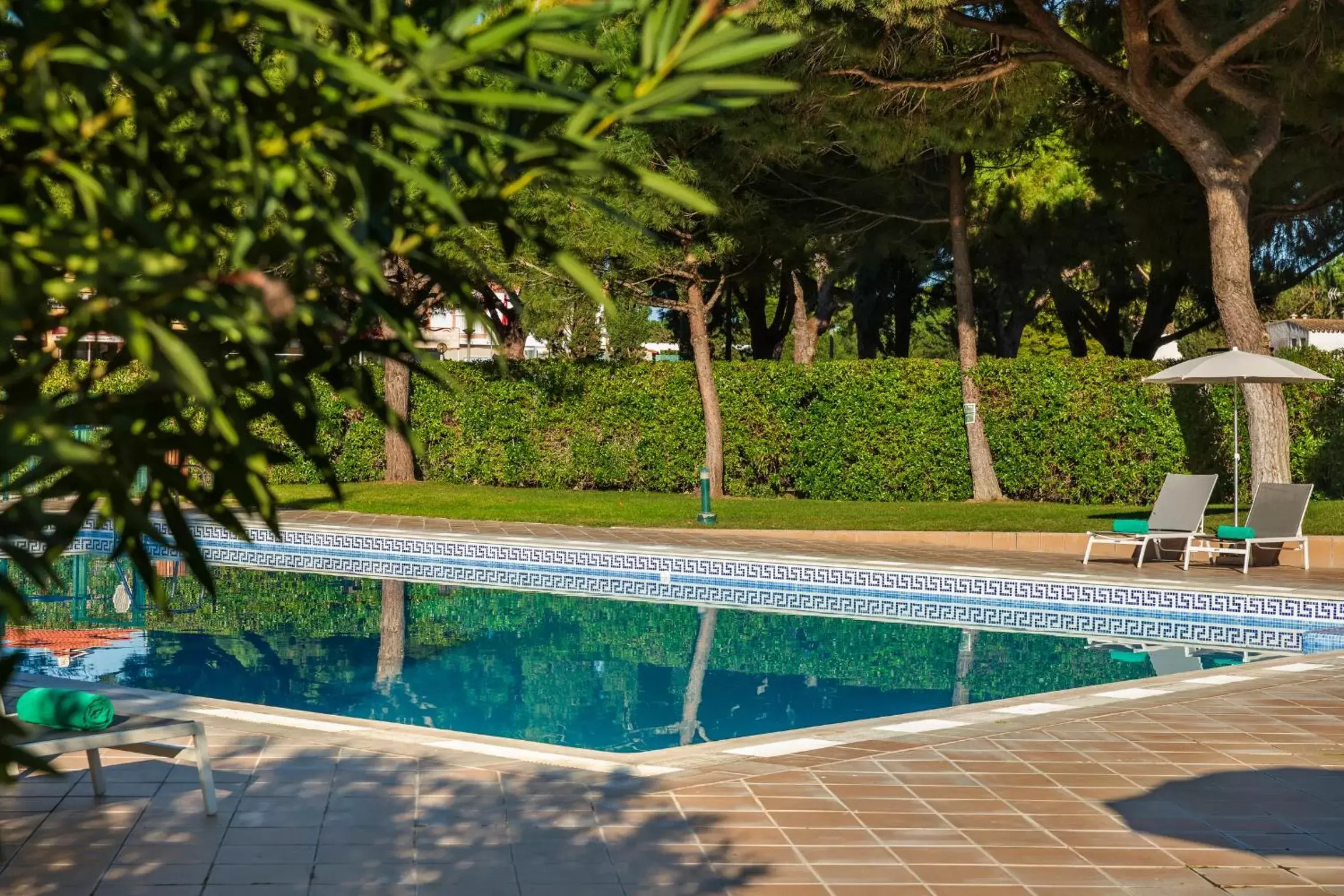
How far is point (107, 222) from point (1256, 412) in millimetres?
15782

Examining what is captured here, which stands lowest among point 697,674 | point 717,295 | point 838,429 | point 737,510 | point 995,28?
point 697,674

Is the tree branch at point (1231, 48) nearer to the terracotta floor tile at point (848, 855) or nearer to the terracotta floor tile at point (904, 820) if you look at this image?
the terracotta floor tile at point (904, 820)

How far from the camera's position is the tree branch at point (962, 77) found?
53.4ft

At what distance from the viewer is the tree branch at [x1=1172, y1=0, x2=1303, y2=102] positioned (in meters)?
14.4

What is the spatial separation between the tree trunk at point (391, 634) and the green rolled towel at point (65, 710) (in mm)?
5066

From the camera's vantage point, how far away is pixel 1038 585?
13.4 meters

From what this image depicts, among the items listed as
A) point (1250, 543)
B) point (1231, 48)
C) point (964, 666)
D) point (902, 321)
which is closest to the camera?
point (964, 666)

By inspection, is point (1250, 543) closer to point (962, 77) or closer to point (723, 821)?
point (962, 77)

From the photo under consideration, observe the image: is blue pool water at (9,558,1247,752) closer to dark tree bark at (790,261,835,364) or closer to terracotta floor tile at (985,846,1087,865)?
terracotta floor tile at (985,846,1087,865)

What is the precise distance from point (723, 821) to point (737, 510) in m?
13.4

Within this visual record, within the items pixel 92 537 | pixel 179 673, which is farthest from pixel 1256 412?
pixel 92 537

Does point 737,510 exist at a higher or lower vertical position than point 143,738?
higher

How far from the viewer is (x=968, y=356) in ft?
65.7

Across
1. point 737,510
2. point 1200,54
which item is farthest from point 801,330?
point 1200,54
